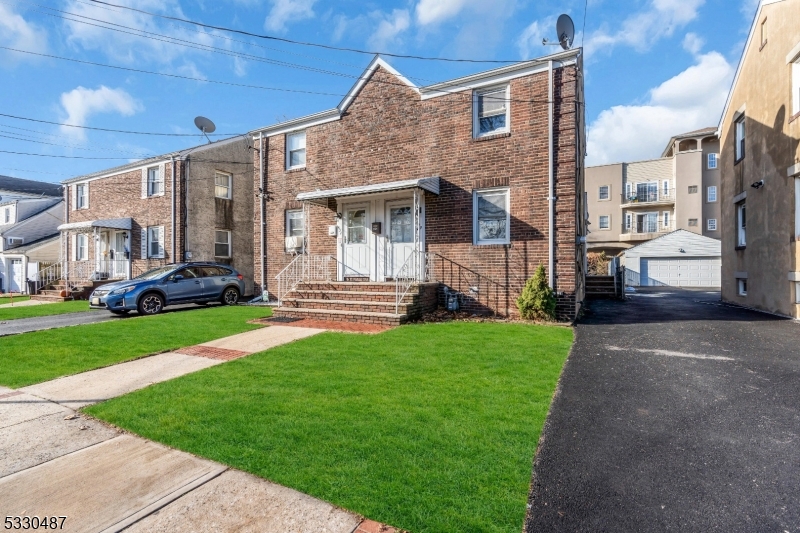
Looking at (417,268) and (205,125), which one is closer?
(417,268)

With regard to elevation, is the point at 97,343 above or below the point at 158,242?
below

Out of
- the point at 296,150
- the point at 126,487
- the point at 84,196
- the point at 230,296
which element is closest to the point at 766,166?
the point at 296,150

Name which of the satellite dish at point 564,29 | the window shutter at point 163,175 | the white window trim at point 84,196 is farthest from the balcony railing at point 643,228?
the white window trim at point 84,196

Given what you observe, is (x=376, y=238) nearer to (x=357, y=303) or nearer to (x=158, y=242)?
(x=357, y=303)

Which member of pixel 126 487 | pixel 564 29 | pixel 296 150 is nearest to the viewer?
pixel 126 487

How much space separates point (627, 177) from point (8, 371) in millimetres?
42090

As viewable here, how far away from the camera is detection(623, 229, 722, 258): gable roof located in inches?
988

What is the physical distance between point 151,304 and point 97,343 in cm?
519

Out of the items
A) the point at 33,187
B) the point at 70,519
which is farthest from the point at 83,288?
the point at 33,187

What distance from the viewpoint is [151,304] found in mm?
12141

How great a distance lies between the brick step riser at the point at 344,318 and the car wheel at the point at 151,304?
4.55 metres

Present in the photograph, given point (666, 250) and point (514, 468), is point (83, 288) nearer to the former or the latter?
point (514, 468)

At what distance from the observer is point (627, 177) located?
36.8 m

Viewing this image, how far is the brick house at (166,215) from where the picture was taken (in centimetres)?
1792
